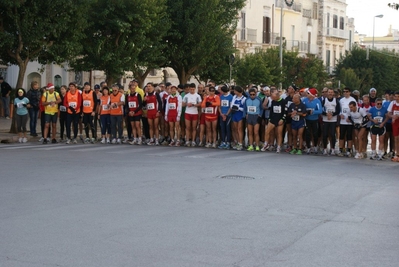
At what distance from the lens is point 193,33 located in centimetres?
3528

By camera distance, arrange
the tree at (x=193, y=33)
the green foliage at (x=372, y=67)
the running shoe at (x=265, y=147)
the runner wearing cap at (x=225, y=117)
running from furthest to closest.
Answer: the green foliage at (x=372, y=67), the tree at (x=193, y=33), the runner wearing cap at (x=225, y=117), the running shoe at (x=265, y=147)

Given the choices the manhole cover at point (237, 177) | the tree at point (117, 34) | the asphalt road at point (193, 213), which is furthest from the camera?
the tree at point (117, 34)

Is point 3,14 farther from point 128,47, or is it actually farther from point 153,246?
point 153,246

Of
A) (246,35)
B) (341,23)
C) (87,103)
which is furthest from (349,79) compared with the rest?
(87,103)

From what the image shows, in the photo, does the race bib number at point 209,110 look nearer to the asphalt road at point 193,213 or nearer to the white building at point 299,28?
the asphalt road at point 193,213

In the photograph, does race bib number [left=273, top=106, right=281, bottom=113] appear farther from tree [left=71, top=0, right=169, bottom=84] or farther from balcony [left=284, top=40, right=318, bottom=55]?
balcony [left=284, top=40, right=318, bottom=55]

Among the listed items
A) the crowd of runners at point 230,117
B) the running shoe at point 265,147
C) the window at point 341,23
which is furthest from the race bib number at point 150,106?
the window at point 341,23

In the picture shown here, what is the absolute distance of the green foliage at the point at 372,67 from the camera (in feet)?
240

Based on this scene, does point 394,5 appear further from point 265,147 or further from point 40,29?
point 40,29

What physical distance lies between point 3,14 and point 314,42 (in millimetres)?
53956

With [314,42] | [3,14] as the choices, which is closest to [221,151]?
[3,14]

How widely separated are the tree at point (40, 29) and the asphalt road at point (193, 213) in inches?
338

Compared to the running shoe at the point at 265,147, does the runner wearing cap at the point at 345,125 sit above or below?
above

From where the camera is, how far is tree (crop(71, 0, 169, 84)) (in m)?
30.2
